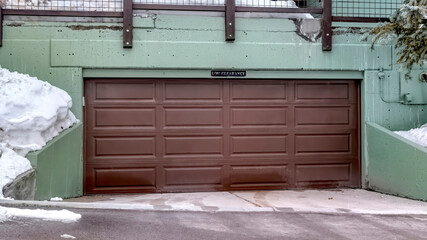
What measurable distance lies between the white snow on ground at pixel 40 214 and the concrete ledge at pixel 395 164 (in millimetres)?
5867

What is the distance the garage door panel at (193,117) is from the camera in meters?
9.59

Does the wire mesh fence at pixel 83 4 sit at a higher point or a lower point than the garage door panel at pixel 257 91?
higher

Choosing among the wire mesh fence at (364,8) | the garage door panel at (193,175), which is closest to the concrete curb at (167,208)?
the garage door panel at (193,175)

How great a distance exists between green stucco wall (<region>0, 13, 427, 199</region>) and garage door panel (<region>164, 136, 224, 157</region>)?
4.02 feet

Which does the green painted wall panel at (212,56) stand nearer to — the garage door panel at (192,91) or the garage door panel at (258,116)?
the garage door panel at (192,91)

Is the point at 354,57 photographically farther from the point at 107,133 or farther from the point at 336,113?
the point at 107,133

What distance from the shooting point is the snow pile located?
733 centimetres

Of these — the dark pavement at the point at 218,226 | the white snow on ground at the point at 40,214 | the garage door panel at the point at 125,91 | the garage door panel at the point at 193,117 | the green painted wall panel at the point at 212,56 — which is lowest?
the dark pavement at the point at 218,226

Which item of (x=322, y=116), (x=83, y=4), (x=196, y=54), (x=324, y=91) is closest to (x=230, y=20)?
(x=196, y=54)

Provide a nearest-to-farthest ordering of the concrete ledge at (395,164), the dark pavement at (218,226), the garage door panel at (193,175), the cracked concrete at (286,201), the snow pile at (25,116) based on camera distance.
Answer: the dark pavement at (218,226), the cracked concrete at (286,201), the snow pile at (25,116), the concrete ledge at (395,164), the garage door panel at (193,175)

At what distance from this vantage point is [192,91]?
31.8ft

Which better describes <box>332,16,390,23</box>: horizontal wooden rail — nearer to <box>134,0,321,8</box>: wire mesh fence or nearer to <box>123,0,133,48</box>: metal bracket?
<box>134,0,321,8</box>: wire mesh fence

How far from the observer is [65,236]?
452 centimetres

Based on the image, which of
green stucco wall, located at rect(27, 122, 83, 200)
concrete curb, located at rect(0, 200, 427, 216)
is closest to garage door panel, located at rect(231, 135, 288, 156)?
green stucco wall, located at rect(27, 122, 83, 200)
